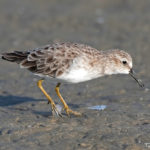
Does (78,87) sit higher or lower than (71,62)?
lower

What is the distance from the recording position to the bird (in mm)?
8547

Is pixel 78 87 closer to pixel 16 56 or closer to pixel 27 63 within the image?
pixel 27 63

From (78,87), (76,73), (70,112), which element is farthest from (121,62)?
(78,87)

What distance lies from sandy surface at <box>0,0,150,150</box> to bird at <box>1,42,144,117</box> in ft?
2.69

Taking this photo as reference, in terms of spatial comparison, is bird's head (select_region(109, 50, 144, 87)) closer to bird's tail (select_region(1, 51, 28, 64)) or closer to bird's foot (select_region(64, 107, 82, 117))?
bird's foot (select_region(64, 107, 82, 117))

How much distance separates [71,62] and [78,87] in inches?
101

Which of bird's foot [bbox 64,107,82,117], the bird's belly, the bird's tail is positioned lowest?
bird's foot [bbox 64,107,82,117]

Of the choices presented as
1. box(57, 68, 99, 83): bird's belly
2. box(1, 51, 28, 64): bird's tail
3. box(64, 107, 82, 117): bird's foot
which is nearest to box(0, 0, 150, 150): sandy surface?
box(64, 107, 82, 117): bird's foot

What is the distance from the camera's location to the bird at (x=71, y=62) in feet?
28.0

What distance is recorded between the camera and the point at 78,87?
11.1m

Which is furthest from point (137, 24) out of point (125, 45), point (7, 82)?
point (7, 82)

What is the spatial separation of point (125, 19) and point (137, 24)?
0.84 metres

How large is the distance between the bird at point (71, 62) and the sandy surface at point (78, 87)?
0.82 m

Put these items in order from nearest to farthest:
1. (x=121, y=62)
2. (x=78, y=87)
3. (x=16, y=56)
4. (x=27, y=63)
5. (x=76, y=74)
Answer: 1. (x=76, y=74)
2. (x=121, y=62)
3. (x=27, y=63)
4. (x=16, y=56)
5. (x=78, y=87)
